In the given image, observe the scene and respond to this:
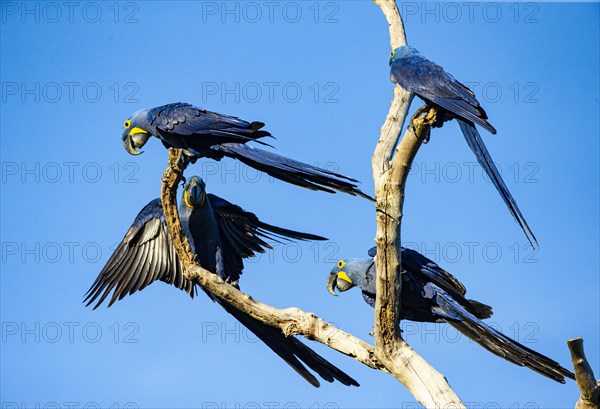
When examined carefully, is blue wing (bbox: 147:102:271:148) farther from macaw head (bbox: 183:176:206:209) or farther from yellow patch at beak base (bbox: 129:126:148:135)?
macaw head (bbox: 183:176:206:209)

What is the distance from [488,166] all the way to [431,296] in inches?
38.9

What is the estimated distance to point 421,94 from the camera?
18.5ft

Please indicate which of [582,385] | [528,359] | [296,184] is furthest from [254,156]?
[582,385]

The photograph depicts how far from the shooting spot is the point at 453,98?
17.8 feet

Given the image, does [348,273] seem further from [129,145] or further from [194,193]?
[129,145]

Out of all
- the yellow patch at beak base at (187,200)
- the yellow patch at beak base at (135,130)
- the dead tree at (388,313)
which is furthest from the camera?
the yellow patch at beak base at (187,200)

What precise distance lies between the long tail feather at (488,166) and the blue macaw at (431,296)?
76cm

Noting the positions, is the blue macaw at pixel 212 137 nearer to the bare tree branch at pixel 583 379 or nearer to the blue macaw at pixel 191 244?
the blue macaw at pixel 191 244

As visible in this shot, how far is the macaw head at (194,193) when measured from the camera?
20.5 ft

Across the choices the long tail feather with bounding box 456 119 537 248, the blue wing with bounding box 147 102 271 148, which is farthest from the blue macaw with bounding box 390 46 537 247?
the blue wing with bounding box 147 102 271 148

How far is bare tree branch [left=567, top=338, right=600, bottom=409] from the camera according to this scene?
386cm

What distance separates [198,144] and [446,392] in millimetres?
2545

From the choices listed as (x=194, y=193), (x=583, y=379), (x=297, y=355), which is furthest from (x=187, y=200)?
(x=583, y=379)

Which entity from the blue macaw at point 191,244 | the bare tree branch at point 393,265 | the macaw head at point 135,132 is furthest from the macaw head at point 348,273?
the macaw head at point 135,132
